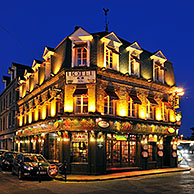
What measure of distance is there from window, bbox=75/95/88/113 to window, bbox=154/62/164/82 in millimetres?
8558

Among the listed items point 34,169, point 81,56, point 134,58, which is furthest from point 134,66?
point 34,169

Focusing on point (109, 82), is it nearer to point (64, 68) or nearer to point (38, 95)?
point (64, 68)

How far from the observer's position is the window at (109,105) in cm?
1980

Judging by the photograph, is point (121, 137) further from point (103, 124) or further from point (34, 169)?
point (34, 169)

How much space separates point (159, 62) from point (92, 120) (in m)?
10.2

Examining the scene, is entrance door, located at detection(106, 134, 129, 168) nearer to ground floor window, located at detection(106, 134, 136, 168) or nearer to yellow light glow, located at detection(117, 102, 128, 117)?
ground floor window, located at detection(106, 134, 136, 168)

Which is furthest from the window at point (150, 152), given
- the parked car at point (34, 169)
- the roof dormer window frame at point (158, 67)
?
the parked car at point (34, 169)

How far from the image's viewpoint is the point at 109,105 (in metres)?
20.2

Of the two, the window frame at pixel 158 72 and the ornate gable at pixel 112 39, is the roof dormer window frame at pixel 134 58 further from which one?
the window frame at pixel 158 72

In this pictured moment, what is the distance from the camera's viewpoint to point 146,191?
Result: 40.2 ft

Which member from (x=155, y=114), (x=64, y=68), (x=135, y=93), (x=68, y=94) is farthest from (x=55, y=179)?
(x=155, y=114)

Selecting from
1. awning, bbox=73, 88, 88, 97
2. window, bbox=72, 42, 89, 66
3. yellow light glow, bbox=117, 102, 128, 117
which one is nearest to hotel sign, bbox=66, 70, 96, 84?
awning, bbox=73, 88, 88, 97

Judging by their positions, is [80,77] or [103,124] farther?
[80,77]

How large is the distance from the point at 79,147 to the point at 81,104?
3.10 meters
